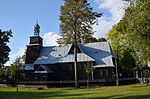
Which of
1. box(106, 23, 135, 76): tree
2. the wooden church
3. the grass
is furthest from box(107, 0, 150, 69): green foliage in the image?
box(106, 23, 135, 76): tree

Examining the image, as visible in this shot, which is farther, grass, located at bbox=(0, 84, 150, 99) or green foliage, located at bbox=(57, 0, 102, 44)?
green foliage, located at bbox=(57, 0, 102, 44)

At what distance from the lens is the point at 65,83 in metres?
39.7

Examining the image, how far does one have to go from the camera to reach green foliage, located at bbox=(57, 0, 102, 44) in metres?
34.5

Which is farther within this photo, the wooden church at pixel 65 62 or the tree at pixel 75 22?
the wooden church at pixel 65 62

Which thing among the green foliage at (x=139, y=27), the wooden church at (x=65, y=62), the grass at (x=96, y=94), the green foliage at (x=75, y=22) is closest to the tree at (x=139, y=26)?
the green foliage at (x=139, y=27)

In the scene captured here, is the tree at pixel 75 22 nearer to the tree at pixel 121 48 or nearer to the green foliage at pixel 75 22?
the green foliage at pixel 75 22

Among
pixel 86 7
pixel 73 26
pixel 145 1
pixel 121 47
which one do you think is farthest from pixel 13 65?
pixel 121 47

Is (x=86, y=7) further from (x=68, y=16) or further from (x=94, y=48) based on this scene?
(x=94, y=48)

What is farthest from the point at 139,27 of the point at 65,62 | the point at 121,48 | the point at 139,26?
the point at 121,48

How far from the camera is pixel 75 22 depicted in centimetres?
3497

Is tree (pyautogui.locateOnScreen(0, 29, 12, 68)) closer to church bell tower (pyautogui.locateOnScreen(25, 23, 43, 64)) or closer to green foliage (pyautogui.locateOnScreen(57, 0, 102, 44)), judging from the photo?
church bell tower (pyautogui.locateOnScreen(25, 23, 43, 64))

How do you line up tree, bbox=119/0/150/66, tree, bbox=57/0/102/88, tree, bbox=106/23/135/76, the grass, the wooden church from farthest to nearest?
tree, bbox=106/23/135/76
the wooden church
tree, bbox=57/0/102/88
tree, bbox=119/0/150/66
the grass

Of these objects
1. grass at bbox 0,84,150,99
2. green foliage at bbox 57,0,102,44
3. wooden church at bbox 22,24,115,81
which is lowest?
grass at bbox 0,84,150,99

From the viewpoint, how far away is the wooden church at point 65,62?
4100cm
